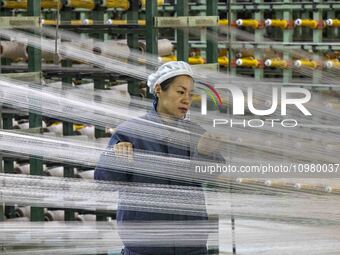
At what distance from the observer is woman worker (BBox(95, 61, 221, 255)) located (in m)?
3.97

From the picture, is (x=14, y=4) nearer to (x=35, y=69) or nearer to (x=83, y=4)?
(x=83, y=4)

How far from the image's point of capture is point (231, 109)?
568 cm

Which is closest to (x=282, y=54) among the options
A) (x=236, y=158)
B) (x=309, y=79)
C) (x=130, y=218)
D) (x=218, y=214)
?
(x=309, y=79)

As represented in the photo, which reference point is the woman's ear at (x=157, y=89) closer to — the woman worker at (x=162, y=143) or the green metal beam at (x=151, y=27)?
the woman worker at (x=162, y=143)

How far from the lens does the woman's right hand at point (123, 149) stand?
12.8 ft

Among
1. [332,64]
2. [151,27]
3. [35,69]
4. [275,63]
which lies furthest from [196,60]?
[35,69]

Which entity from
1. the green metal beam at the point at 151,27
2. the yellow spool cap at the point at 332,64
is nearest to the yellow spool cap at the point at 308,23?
the yellow spool cap at the point at 332,64

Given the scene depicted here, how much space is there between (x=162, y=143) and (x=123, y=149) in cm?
26

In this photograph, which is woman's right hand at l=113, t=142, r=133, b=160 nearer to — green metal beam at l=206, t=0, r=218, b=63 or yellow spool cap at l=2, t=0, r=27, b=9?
green metal beam at l=206, t=0, r=218, b=63

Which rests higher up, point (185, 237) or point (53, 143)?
point (53, 143)

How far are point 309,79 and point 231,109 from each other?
2.56m

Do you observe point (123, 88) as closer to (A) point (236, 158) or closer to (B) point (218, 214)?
(A) point (236, 158)

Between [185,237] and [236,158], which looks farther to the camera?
[236,158]

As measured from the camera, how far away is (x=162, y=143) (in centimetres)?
412
